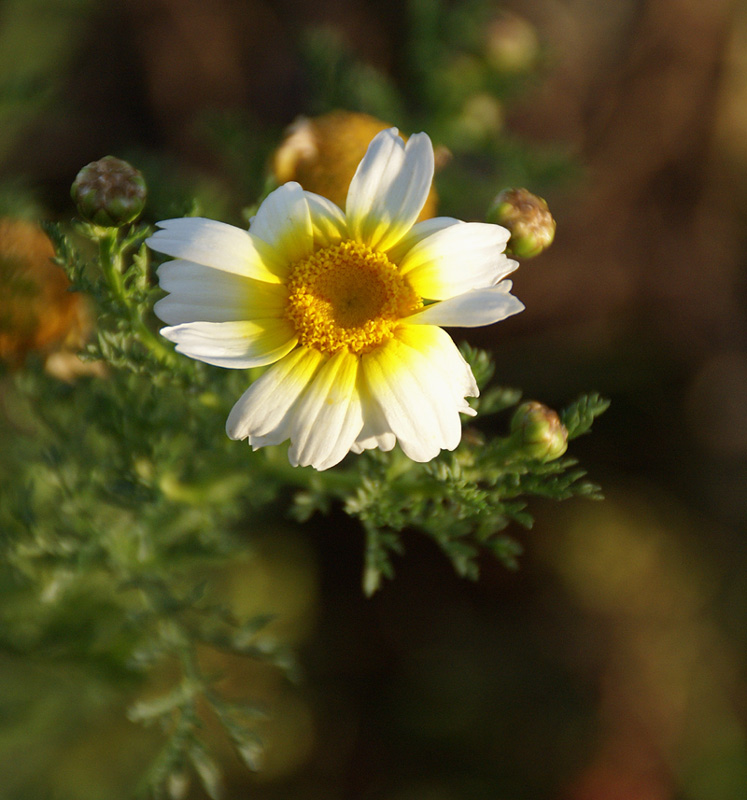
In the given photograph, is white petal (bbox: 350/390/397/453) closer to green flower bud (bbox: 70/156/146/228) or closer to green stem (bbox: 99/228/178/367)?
green stem (bbox: 99/228/178/367)

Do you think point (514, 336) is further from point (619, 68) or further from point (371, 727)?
point (371, 727)

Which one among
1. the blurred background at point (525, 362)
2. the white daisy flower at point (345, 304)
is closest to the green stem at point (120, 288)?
the white daisy flower at point (345, 304)

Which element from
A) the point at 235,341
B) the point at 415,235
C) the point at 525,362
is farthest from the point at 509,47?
the point at 235,341

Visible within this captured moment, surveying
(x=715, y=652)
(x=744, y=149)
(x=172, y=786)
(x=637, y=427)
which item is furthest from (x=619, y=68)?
(x=172, y=786)

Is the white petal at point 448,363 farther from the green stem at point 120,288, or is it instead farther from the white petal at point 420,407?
the green stem at point 120,288

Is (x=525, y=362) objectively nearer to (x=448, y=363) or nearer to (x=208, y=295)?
(x=448, y=363)

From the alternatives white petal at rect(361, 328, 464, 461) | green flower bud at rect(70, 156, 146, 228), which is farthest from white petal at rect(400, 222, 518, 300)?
green flower bud at rect(70, 156, 146, 228)
